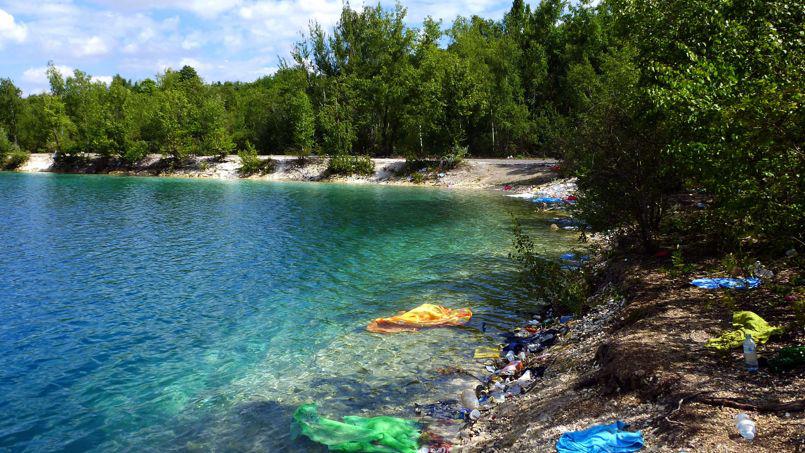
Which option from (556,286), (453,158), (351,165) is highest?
(453,158)

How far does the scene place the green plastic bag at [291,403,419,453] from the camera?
821 centimetres

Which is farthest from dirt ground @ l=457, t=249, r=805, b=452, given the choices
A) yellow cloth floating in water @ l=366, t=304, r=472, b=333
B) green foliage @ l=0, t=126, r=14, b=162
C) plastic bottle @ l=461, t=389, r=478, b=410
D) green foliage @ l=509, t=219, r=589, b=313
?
green foliage @ l=0, t=126, r=14, b=162

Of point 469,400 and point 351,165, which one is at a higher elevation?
point 351,165

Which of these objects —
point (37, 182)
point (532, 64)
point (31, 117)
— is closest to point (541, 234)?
point (532, 64)

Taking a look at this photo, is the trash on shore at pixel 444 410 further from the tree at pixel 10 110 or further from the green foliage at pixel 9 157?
the tree at pixel 10 110

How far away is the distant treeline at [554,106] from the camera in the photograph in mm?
8383

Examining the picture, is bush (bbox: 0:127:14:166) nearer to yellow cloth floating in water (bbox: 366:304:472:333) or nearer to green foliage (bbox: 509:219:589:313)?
yellow cloth floating in water (bbox: 366:304:472:333)

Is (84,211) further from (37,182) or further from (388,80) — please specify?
(388,80)

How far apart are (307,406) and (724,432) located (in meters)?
6.85

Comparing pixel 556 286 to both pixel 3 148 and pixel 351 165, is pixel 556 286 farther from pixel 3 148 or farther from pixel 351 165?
pixel 3 148

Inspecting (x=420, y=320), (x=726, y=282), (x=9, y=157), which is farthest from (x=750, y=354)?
(x=9, y=157)

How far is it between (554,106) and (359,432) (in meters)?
62.3

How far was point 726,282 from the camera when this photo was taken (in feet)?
36.8

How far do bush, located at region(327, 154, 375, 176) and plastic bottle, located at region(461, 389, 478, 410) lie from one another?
53.0 m
